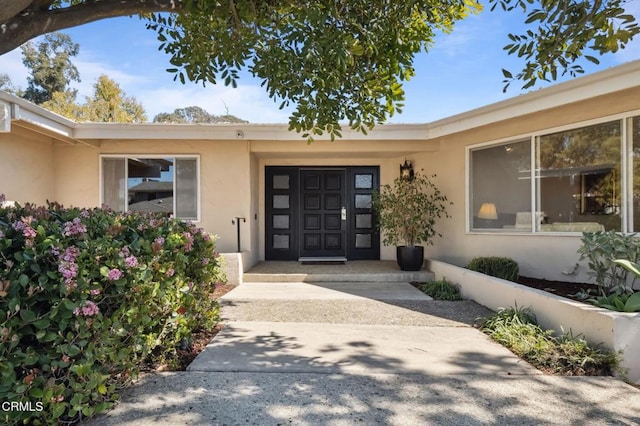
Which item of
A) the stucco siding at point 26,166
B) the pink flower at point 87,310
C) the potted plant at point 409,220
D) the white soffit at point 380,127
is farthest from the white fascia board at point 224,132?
the pink flower at point 87,310

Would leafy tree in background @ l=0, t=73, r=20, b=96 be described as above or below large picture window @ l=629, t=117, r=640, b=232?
above

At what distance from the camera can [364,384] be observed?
8.93 feet

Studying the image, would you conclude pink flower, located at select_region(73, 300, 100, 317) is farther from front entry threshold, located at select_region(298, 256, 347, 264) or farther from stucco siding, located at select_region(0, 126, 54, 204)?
front entry threshold, located at select_region(298, 256, 347, 264)

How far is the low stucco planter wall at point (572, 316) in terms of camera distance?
301 cm

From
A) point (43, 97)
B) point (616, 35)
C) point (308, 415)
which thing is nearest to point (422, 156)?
point (616, 35)

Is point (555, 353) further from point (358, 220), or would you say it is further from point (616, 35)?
point (358, 220)

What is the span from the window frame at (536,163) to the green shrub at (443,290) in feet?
4.64

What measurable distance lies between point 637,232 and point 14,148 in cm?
939

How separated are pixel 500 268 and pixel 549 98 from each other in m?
2.48

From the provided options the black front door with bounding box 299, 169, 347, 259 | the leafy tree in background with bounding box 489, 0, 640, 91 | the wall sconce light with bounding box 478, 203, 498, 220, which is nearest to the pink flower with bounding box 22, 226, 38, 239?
the leafy tree in background with bounding box 489, 0, 640, 91

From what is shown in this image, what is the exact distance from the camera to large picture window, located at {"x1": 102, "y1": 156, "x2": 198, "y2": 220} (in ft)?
23.7

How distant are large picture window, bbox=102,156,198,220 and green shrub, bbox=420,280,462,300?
4.62 meters

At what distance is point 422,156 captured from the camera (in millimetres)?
7848

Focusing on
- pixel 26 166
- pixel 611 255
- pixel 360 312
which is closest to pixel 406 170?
pixel 360 312
